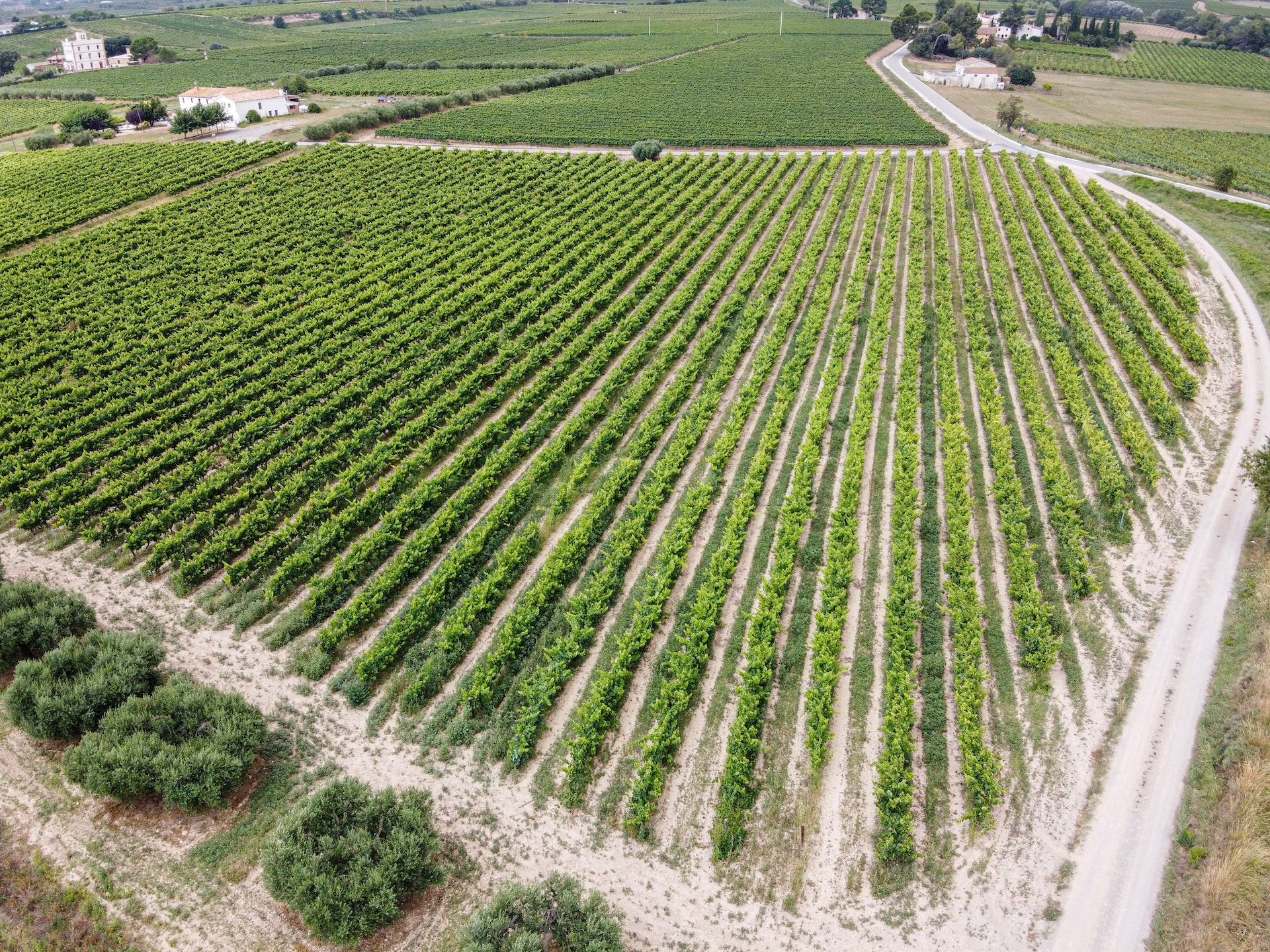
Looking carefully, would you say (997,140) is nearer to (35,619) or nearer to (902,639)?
(902,639)

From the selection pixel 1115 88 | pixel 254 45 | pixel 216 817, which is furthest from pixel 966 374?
pixel 254 45

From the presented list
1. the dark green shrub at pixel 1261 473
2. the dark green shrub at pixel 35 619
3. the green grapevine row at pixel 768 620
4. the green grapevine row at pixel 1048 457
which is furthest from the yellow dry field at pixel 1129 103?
the dark green shrub at pixel 35 619

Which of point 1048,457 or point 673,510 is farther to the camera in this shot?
point 1048,457

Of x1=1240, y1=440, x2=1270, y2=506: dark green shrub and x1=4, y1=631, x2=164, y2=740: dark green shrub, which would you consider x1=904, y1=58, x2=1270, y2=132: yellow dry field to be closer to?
x1=1240, y1=440, x2=1270, y2=506: dark green shrub

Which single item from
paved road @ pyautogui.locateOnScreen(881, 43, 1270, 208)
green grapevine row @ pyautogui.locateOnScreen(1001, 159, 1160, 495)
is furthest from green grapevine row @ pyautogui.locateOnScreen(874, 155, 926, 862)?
paved road @ pyautogui.locateOnScreen(881, 43, 1270, 208)

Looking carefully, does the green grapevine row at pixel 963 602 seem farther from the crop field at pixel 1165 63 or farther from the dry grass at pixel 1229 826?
the crop field at pixel 1165 63

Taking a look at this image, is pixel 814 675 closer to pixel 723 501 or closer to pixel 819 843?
pixel 819 843

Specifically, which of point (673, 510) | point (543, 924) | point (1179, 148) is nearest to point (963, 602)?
point (673, 510)
